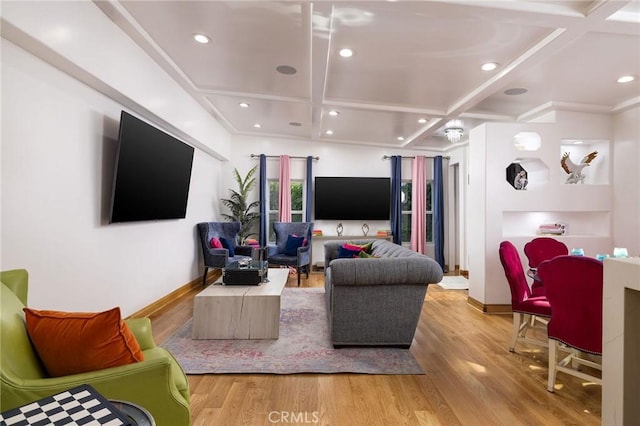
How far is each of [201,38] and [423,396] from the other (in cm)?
343

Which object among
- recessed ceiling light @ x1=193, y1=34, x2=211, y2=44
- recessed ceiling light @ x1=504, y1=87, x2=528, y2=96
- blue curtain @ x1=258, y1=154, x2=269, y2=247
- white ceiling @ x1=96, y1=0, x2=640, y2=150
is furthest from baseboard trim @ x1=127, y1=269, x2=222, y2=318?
recessed ceiling light @ x1=504, y1=87, x2=528, y2=96

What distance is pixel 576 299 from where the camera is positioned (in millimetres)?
2115

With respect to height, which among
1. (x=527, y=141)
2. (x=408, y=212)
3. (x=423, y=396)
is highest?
(x=527, y=141)

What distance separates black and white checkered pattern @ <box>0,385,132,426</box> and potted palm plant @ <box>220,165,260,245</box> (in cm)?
565

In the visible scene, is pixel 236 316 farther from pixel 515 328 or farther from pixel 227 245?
pixel 227 245

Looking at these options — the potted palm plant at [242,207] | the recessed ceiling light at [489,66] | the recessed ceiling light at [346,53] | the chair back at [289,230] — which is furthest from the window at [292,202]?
the recessed ceiling light at [489,66]

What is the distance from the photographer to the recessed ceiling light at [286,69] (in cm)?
357

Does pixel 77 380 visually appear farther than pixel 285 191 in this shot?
Answer: No

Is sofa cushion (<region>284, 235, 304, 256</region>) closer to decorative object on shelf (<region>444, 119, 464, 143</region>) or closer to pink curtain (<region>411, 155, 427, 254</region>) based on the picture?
pink curtain (<region>411, 155, 427, 254</region>)

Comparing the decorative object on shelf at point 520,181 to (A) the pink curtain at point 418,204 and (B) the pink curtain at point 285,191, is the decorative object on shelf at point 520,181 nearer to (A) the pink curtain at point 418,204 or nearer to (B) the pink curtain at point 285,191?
(A) the pink curtain at point 418,204

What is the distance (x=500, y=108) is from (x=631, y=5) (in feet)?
7.41

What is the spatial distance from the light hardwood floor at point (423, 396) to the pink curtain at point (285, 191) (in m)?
4.41

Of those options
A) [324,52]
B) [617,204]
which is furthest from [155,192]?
[617,204]

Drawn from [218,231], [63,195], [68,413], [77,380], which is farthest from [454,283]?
[68,413]
